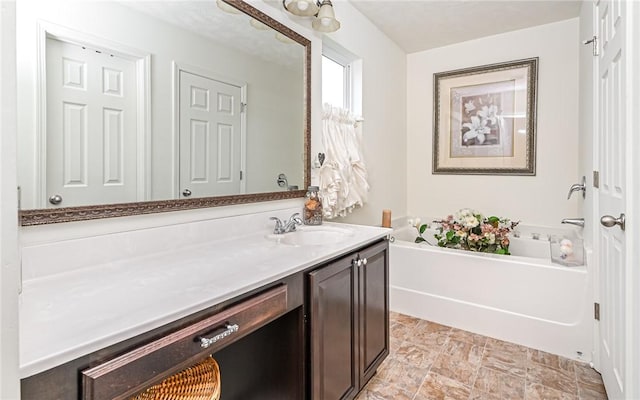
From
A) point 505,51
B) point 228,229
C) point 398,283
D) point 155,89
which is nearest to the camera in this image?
point 155,89

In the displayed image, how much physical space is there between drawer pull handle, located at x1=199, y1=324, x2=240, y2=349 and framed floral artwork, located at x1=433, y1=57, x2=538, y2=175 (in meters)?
3.17

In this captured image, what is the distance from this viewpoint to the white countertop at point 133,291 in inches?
25.5

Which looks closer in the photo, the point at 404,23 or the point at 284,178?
the point at 284,178

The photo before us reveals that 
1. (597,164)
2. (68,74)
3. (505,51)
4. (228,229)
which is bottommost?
(228,229)

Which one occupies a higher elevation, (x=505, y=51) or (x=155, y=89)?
(x=505, y=51)

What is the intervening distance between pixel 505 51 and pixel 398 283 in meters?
2.43

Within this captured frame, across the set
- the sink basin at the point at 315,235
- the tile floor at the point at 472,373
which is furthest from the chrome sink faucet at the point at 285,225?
the tile floor at the point at 472,373

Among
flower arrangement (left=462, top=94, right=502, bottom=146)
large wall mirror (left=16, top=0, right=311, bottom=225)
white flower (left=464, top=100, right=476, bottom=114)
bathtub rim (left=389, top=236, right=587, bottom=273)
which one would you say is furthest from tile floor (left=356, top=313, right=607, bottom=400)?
white flower (left=464, top=100, right=476, bottom=114)

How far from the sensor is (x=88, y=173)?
1156 mm

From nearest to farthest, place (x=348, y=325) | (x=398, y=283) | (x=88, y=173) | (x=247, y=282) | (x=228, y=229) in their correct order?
(x=247, y=282)
(x=88, y=173)
(x=348, y=325)
(x=228, y=229)
(x=398, y=283)

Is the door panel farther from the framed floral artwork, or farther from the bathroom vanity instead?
the framed floral artwork

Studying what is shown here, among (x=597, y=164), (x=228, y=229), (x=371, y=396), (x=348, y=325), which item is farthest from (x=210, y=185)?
(x=597, y=164)

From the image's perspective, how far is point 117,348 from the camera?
700mm

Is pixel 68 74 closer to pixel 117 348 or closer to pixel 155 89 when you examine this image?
pixel 155 89
